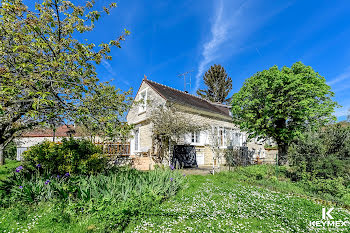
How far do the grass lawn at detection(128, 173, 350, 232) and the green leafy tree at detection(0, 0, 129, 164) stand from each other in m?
3.14

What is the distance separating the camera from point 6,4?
3.35 meters

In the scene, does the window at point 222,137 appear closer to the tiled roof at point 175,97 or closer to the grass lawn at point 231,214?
the tiled roof at point 175,97

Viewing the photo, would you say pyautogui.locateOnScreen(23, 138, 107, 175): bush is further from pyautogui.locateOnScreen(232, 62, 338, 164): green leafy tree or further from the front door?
pyautogui.locateOnScreen(232, 62, 338, 164): green leafy tree

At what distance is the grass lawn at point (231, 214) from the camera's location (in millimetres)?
3500

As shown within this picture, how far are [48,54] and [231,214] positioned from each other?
5.76 m

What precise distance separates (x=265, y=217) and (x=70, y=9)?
6692 millimetres

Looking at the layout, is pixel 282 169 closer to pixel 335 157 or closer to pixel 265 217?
pixel 335 157

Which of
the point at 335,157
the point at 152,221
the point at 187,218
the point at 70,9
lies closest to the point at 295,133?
the point at 335,157

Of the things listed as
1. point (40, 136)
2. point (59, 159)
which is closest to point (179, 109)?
point (59, 159)

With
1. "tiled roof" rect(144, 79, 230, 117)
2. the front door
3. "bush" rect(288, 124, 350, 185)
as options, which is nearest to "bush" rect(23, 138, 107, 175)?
"tiled roof" rect(144, 79, 230, 117)

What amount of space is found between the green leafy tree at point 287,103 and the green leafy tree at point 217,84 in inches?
920

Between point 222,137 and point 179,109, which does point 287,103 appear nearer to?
point 179,109

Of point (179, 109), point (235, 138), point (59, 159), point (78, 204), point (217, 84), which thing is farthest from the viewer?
point (217, 84)

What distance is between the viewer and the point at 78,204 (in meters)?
4.02
